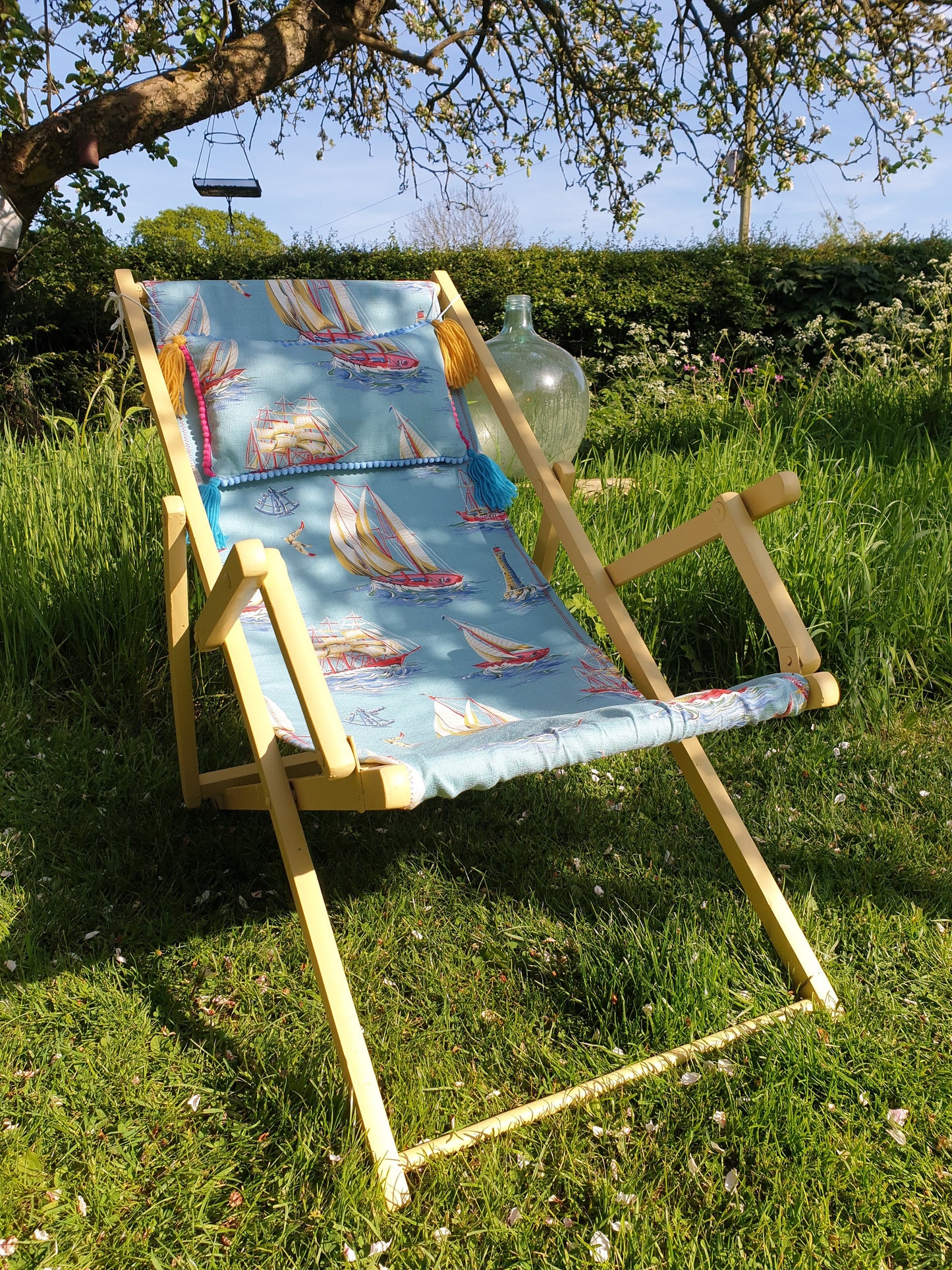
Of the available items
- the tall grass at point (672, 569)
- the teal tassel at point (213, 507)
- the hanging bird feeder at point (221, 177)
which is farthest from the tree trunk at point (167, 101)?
the teal tassel at point (213, 507)

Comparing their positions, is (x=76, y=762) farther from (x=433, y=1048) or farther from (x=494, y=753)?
(x=494, y=753)

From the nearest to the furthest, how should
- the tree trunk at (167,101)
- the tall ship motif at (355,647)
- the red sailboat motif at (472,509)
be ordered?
1. the tall ship motif at (355,647)
2. the red sailboat motif at (472,509)
3. the tree trunk at (167,101)

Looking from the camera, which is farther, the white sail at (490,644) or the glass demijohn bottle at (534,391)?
the glass demijohn bottle at (534,391)

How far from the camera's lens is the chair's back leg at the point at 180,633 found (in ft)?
6.08

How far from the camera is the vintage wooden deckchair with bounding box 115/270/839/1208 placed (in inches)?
53.6

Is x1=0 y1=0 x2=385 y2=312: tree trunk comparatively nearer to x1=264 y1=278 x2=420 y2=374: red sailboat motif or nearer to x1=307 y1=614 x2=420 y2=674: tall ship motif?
x1=264 y1=278 x2=420 y2=374: red sailboat motif

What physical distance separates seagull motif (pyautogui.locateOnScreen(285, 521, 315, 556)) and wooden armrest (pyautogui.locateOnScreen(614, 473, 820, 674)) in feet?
2.78

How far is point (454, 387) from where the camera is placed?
2.54 m

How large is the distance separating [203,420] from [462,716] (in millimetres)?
987

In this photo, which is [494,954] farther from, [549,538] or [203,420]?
[203,420]

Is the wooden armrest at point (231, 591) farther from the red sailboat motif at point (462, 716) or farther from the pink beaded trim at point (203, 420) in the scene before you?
the pink beaded trim at point (203, 420)

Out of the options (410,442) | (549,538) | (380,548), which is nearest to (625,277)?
(410,442)

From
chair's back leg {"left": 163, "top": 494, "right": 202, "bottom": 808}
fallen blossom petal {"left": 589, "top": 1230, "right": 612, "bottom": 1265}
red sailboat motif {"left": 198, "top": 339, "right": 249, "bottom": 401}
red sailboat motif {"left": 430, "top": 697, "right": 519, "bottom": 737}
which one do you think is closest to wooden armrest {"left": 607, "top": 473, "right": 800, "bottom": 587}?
red sailboat motif {"left": 430, "top": 697, "right": 519, "bottom": 737}

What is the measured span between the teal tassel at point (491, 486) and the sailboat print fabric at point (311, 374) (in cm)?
7
